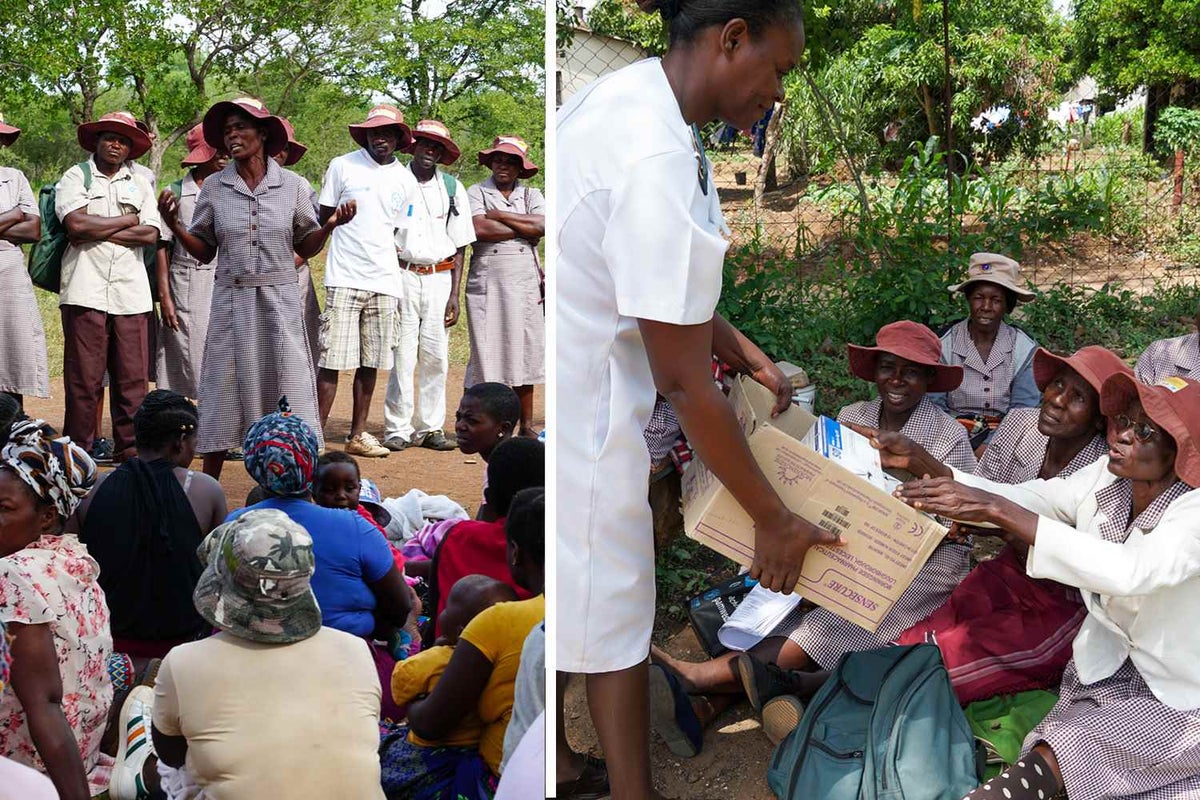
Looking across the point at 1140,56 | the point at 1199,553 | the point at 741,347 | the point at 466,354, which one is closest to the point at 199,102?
the point at 466,354

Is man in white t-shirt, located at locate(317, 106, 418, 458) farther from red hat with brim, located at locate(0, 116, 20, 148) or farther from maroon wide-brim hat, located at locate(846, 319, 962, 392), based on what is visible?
maroon wide-brim hat, located at locate(846, 319, 962, 392)

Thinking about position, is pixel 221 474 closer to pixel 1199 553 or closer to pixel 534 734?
pixel 534 734

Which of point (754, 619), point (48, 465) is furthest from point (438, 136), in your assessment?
point (48, 465)

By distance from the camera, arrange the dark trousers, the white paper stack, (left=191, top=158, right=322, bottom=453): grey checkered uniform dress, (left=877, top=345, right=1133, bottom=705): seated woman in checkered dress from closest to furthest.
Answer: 1. (left=877, top=345, right=1133, bottom=705): seated woman in checkered dress
2. the white paper stack
3. (left=191, top=158, right=322, bottom=453): grey checkered uniform dress
4. the dark trousers

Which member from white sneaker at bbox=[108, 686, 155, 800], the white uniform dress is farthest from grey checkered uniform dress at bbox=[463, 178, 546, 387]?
the white uniform dress

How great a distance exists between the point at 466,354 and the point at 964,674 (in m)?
4.57

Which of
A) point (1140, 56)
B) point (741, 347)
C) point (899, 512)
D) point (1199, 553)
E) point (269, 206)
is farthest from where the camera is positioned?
point (1140, 56)

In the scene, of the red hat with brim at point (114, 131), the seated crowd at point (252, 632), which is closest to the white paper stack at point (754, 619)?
the seated crowd at point (252, 632)

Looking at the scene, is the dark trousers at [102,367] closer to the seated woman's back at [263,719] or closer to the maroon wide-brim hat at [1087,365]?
the seated woman's back at [263,719]

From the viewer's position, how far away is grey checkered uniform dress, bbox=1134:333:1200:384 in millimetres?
4277

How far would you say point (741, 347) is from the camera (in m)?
2.70

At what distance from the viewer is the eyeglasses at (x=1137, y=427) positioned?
103 inches

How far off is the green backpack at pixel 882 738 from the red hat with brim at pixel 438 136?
343 centimetres

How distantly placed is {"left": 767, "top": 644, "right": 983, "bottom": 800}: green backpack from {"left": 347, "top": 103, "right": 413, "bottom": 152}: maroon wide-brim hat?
3493 millimetres
